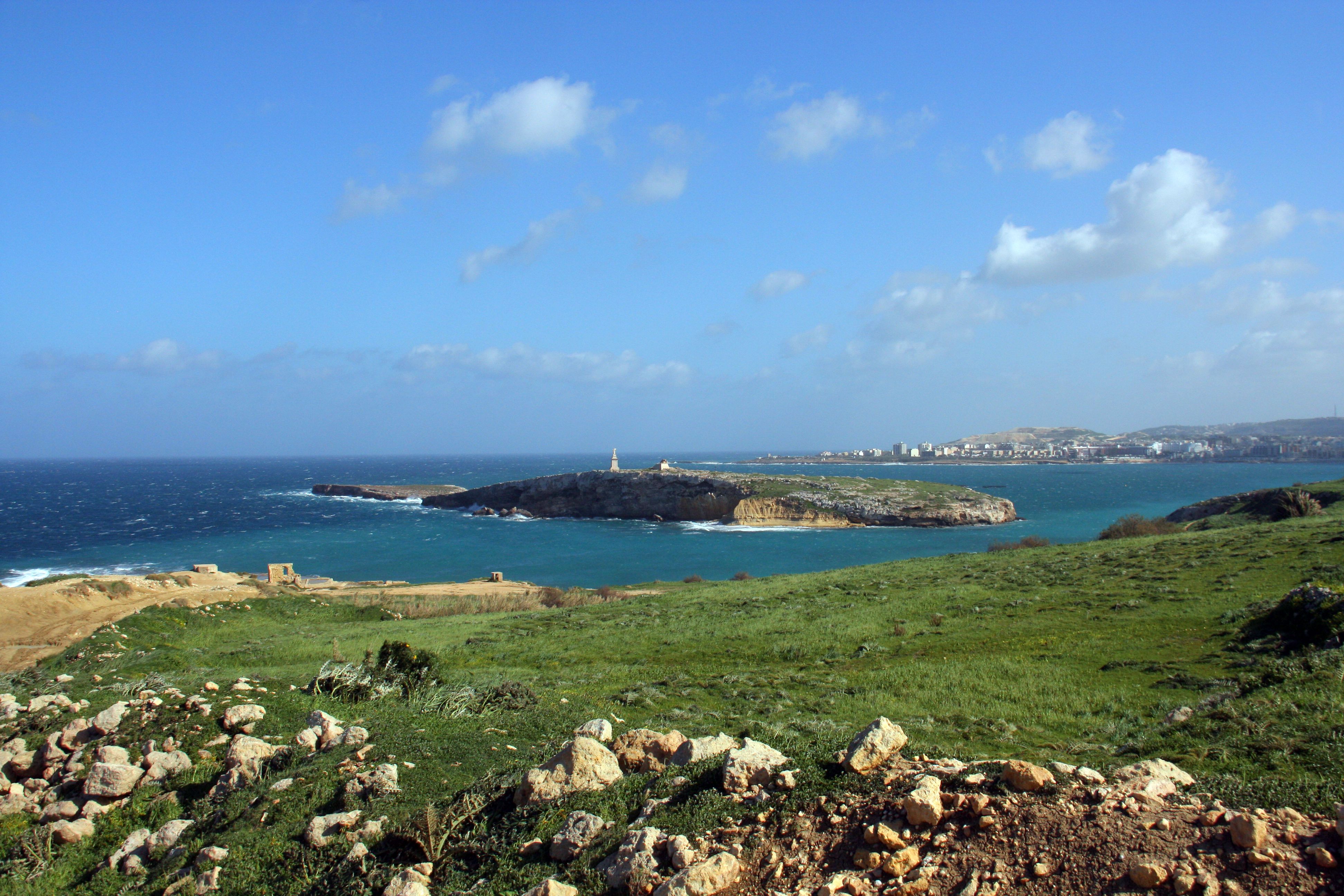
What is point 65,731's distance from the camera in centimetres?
926

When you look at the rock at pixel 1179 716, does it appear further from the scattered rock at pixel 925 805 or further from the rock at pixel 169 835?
the rock at pixel 169 835

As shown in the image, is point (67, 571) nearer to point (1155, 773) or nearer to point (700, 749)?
point (700, 749)

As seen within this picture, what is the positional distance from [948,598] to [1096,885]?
62.8ft

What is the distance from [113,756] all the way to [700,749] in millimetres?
7334

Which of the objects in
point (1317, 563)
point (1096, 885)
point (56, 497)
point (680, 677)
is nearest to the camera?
point (1096, 885)

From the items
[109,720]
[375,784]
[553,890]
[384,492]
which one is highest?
[553,890]

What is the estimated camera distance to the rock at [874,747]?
6.48m

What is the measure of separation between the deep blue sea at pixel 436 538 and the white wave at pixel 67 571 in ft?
0.66

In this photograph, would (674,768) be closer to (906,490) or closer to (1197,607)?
(1197,607)

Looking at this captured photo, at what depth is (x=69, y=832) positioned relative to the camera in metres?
7.62

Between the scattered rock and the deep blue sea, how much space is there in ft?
134

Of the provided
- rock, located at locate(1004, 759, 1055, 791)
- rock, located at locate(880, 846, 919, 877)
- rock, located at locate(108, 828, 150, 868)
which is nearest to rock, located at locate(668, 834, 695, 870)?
rock, located at locate(880, 846, 919, 877)

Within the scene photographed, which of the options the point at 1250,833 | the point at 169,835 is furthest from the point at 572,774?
the point at 1250,833

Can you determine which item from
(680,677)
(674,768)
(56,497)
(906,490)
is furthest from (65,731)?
(56,497)
